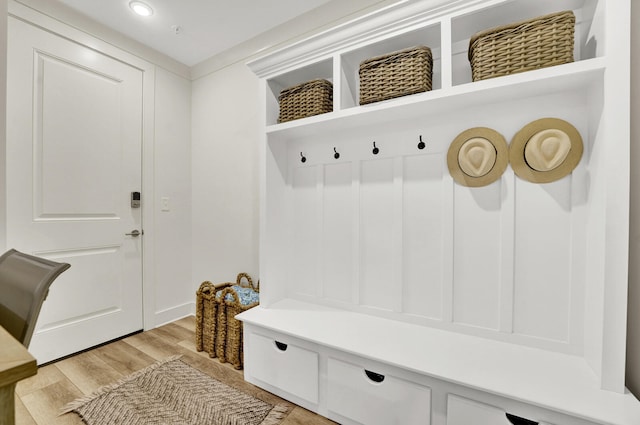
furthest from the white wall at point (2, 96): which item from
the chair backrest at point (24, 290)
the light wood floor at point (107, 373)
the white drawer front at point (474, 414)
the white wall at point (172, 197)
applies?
the white drawer front at point (474, 414)

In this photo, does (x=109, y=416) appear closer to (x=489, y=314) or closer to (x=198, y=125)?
(x=489, y=314)

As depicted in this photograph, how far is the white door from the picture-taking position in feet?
6.00

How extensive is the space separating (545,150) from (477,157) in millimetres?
265

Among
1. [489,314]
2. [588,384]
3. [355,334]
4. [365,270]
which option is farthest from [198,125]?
[588,384]

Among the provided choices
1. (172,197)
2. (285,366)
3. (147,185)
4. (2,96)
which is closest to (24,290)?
(2,96)

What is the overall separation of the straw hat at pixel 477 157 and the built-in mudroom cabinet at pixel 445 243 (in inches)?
1.5

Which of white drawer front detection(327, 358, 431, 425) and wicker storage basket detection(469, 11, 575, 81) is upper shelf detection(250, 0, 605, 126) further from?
white drawer front detection(327, 358, 431, 425)

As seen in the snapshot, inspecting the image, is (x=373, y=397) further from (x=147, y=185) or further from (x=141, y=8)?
(x=141, y=8)

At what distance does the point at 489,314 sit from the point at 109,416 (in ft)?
6.62

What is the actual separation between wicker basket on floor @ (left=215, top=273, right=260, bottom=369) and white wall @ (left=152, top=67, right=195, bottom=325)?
2.96ft

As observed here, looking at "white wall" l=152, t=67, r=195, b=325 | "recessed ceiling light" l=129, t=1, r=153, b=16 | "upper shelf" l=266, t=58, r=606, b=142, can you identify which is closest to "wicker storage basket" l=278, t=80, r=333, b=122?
"upper shelf" l=266, t=58, r=606, b=142

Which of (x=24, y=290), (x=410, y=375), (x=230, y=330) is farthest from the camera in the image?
(x=230, y=330)

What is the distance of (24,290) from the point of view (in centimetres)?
→ 98

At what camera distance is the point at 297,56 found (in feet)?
5.56
